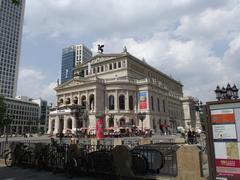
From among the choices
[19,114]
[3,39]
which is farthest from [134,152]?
[3,39]

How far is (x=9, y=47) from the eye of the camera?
441 feet

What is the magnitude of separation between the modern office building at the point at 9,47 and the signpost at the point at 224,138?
138 metres

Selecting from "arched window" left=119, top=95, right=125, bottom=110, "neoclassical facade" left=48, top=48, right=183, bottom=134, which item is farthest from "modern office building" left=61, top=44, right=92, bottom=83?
"arched window" left=119, top=95, right=125, bottom=110

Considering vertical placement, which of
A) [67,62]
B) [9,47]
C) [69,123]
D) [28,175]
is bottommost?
Answer: [28,175]

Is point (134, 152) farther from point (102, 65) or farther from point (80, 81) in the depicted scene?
point (102, 65)

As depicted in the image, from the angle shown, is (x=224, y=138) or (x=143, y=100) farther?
(x=143, y=100)

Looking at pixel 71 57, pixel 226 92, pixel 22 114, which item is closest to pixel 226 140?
pixel 226 92

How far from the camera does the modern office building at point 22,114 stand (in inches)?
4370

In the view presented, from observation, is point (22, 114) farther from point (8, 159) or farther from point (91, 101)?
point (8, 159)

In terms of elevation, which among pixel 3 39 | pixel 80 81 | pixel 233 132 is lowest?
pixel 233 132

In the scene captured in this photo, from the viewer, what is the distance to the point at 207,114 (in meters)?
5.48

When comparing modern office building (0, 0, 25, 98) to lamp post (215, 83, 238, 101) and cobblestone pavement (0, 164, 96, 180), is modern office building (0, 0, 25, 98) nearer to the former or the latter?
lamp post (215, 83, 238, 101)

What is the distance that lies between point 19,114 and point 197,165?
12224cm

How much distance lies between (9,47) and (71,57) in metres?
41.2
